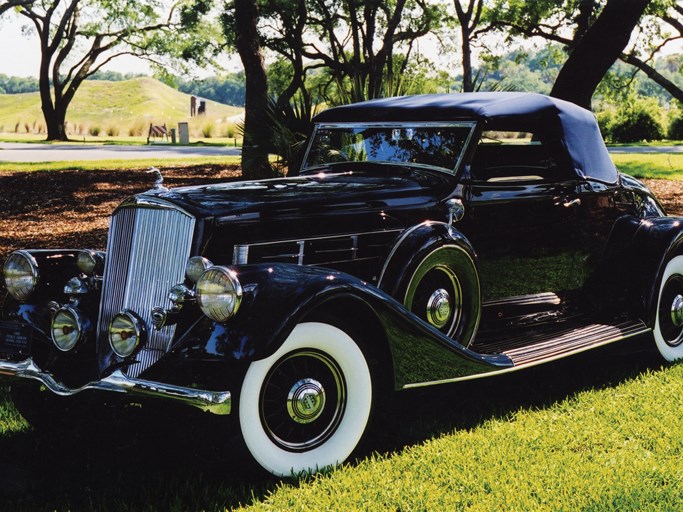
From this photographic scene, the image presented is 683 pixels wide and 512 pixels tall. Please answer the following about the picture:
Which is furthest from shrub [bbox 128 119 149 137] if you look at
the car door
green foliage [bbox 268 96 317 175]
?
the car door

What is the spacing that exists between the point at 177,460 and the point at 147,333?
635mm

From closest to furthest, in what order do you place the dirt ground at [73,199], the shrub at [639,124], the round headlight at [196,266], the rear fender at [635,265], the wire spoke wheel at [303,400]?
1. the wire spoke wheel at [303,400]
2. the round headlight at [196,266]
3. the rear fender at [635,265]
4. the dirt ground at [73,199]
5. the shrub at [639,124]

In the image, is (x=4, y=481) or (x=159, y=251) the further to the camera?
(x=159, y=251)

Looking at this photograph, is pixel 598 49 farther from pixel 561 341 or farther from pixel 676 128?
pixel 676 128

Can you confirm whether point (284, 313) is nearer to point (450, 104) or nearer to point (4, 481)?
point (4, 481)

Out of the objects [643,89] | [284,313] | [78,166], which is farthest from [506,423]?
[643,89]

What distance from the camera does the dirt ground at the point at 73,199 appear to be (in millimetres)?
9914

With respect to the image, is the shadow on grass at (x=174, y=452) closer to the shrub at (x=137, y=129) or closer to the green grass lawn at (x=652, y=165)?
the green grass lawn at (x=652, y=165)

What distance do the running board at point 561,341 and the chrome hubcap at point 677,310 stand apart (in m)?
0.42

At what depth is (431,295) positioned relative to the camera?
167 inches

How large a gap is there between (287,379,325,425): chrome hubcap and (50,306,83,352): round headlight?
1182 mm

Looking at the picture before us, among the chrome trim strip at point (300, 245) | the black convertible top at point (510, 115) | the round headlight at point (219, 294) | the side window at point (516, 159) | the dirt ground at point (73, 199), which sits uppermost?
the black convertible top at point (510, 115)

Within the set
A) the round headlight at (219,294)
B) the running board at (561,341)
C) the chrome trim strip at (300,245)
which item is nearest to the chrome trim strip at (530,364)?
the running board at (561,341)

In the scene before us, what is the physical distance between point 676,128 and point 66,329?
3734cm
